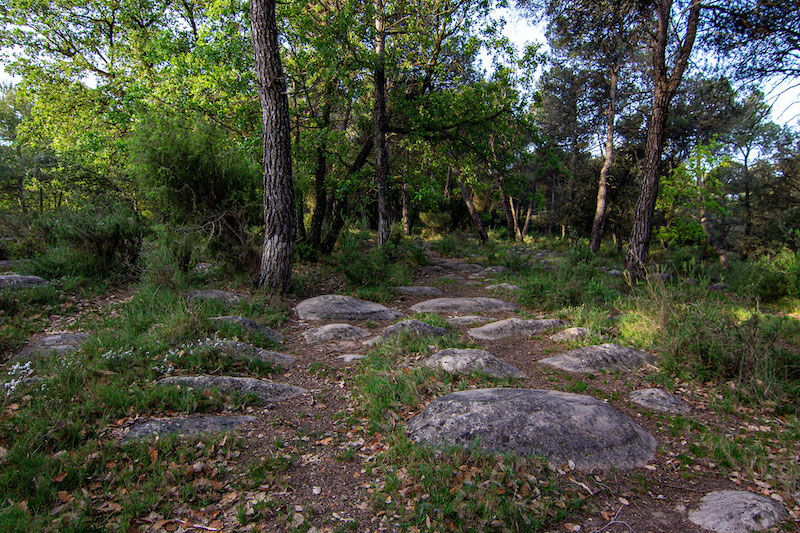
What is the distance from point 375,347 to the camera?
5.66 m

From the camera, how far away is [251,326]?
19.6 feet

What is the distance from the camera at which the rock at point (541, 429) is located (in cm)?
321

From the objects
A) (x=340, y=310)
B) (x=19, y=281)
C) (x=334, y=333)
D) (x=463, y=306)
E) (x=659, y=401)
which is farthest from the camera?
(x=463, y=306)

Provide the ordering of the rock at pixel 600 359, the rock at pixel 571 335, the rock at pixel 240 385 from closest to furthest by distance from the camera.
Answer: the rock at pixel 240 385
the rock at pixel 600 359
the rock at pixel 571 335

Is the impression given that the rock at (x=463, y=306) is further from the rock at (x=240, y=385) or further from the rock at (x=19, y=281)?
the rock at (x=19, y=281)

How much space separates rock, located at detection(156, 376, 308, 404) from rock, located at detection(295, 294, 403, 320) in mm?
2724

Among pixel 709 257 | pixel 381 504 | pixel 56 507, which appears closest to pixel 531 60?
pixel 381 504

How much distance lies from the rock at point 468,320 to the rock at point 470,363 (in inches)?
74.6

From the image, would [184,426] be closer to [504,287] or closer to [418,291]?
[418,291]

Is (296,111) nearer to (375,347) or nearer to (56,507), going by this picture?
(375,347)

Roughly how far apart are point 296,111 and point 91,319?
706cm

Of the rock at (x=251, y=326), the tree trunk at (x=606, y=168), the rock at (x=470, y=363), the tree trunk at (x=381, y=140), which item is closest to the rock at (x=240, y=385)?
the rock at (x=251, y=326)

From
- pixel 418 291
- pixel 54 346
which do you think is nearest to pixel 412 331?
pixel 418 291

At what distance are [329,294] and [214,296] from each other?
2468 millimetres
